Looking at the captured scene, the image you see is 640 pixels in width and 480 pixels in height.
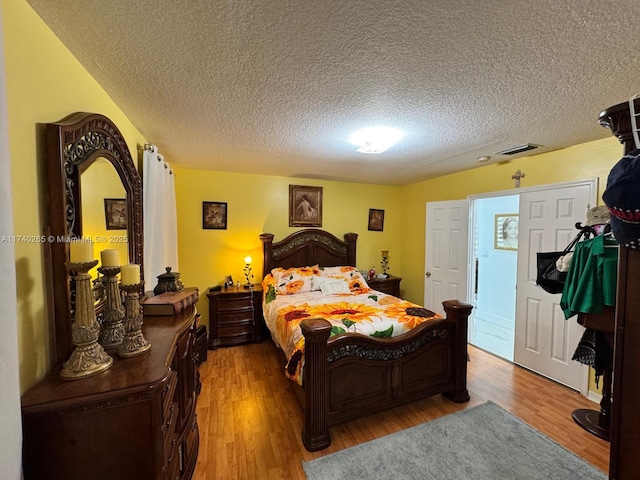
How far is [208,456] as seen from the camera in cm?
177

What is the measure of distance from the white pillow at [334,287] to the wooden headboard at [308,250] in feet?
2.06

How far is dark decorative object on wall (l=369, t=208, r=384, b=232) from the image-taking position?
15.1 ft

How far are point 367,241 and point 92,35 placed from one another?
403 cm

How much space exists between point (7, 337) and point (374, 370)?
6.67 ft

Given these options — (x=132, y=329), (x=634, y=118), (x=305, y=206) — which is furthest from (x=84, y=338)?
(x=305, y=206)

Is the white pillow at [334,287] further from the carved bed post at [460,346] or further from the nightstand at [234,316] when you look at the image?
the carved bed post at [460,346]

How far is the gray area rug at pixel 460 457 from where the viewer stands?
1.63 meters

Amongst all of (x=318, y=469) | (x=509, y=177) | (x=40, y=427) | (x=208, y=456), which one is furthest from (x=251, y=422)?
(x=509, y=177)

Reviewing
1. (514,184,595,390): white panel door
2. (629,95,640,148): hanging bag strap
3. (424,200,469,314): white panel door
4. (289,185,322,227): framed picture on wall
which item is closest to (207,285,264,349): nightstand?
(289,185,322,227): framed picture on wall

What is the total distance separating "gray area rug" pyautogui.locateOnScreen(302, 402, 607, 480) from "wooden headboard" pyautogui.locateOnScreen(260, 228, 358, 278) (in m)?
2.47

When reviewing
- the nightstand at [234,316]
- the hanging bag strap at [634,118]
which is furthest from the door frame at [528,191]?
the nightstand at [234,316]

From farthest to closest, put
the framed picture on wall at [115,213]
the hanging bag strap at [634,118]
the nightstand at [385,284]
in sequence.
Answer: the nightstand at [385,284] < the framed picture on wall at [115,213] < the hanging bag strap at [634,118]

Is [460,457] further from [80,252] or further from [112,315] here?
[80,252]

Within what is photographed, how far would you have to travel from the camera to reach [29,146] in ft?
3.18
